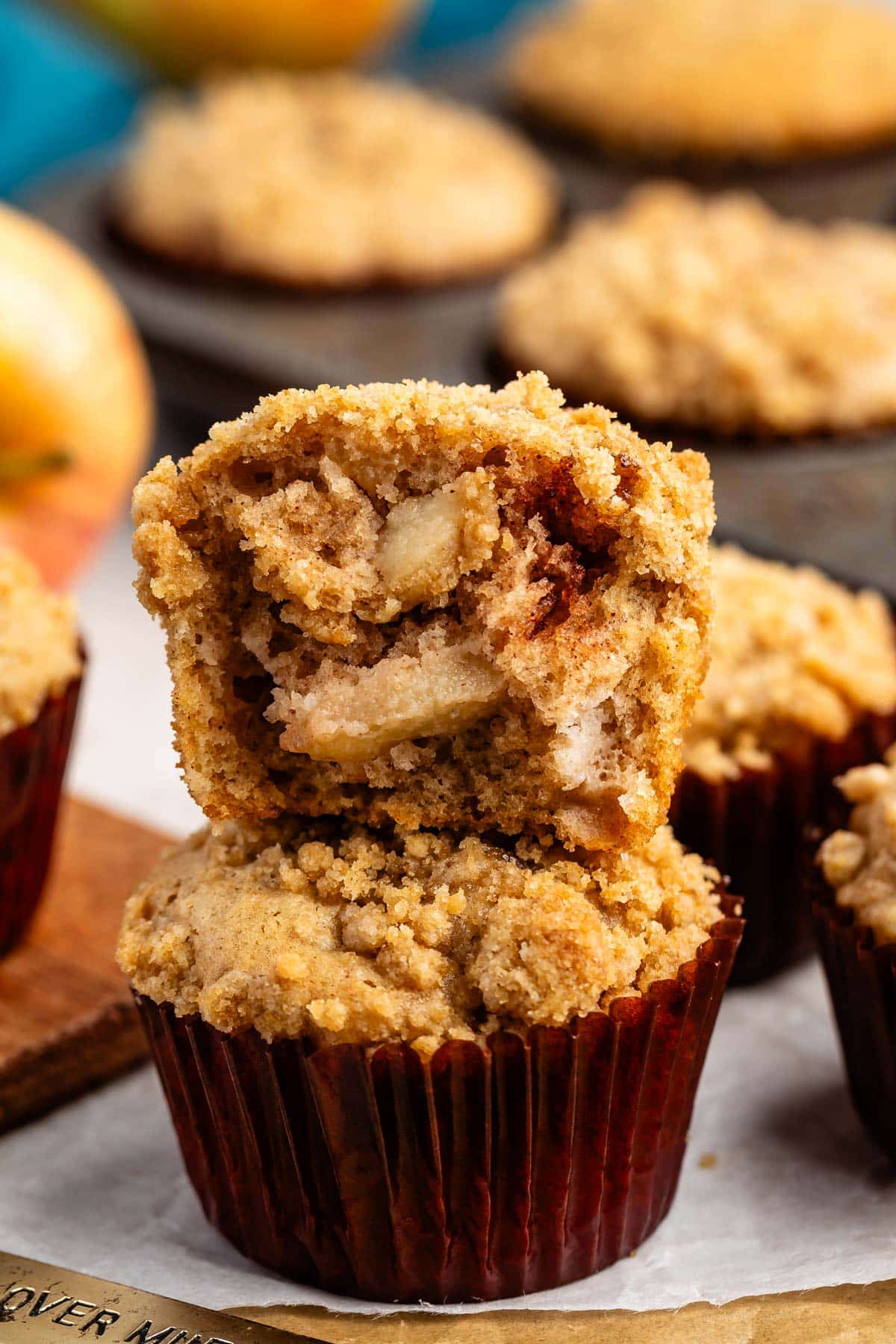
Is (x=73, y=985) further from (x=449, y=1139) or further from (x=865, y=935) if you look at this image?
(x=865, y=935)

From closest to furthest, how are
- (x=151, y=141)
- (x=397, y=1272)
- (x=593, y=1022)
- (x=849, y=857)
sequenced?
(x=593, y=1022)
(x=397, y=1272)
(x=849, y=857)
(x=151, y=141)

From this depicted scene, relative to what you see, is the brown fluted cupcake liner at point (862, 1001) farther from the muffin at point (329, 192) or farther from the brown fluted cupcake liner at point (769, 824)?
the muffin at point (329, 192)

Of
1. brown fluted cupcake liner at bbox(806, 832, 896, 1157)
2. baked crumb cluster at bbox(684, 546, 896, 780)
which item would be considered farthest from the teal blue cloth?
brown fluted cupcake liner at bbox(806, 832, 896, 1157)

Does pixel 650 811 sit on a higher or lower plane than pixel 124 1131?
higher

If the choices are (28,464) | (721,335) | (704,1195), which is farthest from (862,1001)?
(28,464)

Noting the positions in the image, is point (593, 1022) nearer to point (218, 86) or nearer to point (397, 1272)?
point (397, 1272)

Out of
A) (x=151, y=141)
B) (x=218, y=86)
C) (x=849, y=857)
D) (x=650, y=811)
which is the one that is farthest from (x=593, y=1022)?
(x=218, y=86)
